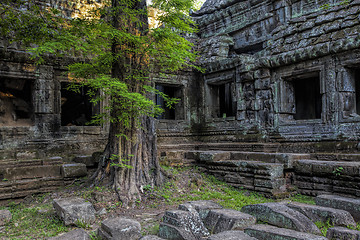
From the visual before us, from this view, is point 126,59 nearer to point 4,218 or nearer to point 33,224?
point 33,224

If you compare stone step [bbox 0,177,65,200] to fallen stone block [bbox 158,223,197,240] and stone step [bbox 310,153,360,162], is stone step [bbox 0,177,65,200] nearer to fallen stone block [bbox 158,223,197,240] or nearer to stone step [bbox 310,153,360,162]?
fallen stone block [bbox 158,223,197,240]

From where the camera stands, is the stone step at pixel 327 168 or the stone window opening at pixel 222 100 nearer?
the stone step at pixel 327 168


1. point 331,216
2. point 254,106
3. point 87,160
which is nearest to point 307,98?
point 254,106

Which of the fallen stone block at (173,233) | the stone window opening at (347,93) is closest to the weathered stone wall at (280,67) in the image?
the stone window opening at (347,93)

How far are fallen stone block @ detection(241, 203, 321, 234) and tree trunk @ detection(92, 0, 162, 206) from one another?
2.24 metres

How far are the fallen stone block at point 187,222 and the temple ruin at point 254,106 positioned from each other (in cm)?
283

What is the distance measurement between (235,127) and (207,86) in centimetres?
195

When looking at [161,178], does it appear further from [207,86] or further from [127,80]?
[207,86]

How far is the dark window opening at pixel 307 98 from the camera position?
9547 mm

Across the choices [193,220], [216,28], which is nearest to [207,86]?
[216,28]

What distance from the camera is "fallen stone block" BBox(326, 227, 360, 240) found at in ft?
10.7

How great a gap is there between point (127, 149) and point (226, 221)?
8.42 feet

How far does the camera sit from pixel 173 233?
3.55 metres

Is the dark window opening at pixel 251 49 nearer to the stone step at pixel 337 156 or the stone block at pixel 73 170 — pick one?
the stone step at pixel 337 156
